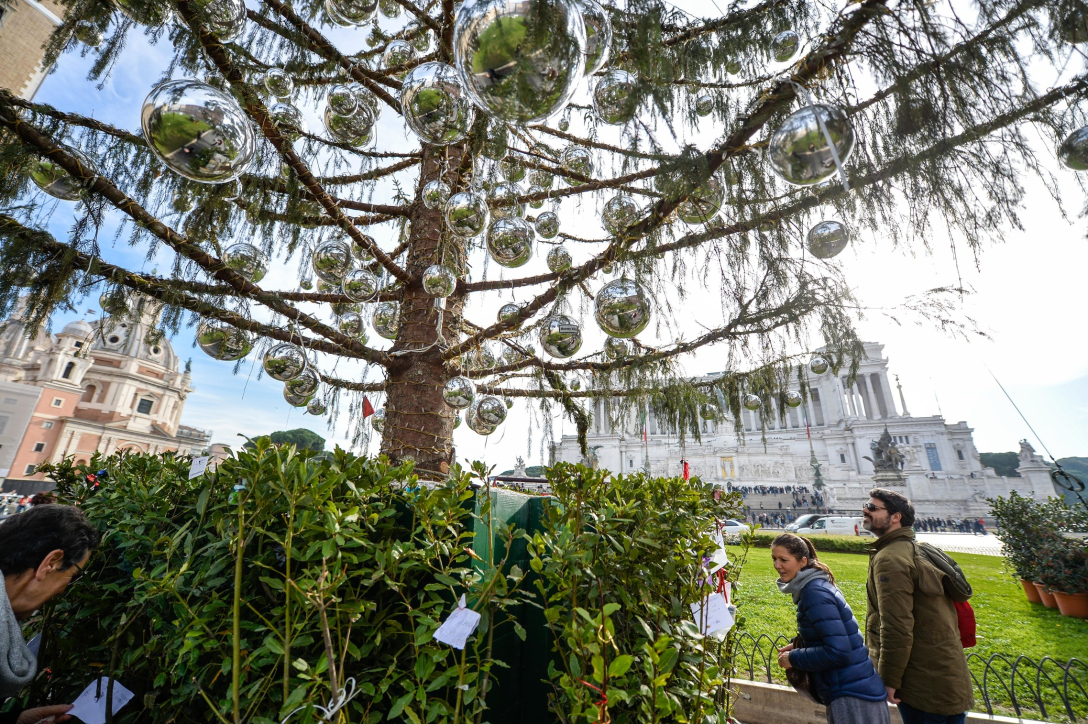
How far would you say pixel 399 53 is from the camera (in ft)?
11.6

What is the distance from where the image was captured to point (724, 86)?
5.87ft

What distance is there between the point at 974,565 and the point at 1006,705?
30.6 feet

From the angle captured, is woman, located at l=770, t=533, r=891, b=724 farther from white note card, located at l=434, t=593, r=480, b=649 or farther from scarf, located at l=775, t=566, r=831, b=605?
white note card, located at l=434, t=593, r=480, b=649

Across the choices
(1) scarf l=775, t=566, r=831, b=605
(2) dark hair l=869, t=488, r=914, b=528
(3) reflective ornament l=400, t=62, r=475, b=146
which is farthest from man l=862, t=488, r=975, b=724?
(3) reflective ornament l=400, t=62, r=475, b=146

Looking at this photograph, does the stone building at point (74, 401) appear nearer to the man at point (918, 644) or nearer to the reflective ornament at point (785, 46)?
the man at point (918, 644)

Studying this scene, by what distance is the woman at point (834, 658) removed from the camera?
7.63 ft

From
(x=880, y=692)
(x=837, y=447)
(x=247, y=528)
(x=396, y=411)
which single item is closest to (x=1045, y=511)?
(x=880, y=692)

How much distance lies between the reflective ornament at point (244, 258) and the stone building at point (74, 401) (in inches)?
1087

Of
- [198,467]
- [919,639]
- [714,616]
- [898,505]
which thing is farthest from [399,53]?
[919,639]

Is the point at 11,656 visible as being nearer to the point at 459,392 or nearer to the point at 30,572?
the point at 30,572

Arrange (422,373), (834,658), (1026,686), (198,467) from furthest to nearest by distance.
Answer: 1. (1026,686)
2. (422,373)
3. (834,658)
4. (198,467)

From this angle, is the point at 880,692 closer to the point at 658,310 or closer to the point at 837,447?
the point at 658,310

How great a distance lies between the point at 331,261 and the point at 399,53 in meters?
1.96

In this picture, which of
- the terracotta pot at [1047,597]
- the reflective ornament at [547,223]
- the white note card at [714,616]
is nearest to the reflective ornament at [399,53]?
the reflective ornament at [547,223]
